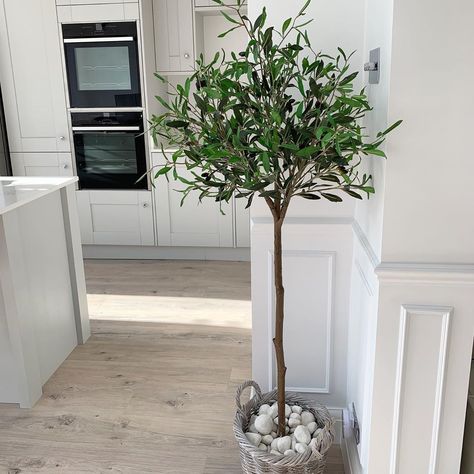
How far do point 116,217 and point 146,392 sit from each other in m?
2.06

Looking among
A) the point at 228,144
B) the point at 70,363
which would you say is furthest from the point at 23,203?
the point at 228,144

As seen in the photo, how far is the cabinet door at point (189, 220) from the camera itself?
4195 millimetres

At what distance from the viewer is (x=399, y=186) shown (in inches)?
55.4

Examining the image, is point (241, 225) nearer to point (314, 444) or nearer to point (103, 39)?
point (103, 39)

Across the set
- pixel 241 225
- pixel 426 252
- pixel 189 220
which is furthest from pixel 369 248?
pixel 189 220

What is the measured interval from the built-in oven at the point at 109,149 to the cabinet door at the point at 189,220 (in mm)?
204

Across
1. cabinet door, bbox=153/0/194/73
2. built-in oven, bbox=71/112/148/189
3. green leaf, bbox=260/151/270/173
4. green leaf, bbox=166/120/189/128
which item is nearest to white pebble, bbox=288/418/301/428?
green leaf, bbox=260/151/270/173

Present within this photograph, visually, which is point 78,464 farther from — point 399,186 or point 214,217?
point 214,217

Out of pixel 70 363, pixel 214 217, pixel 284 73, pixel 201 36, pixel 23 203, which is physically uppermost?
pixel 201 36

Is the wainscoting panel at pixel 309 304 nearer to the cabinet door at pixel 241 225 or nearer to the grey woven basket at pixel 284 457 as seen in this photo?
the grey woven basket at pixel 284 457

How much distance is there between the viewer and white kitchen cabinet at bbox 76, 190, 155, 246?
4.24 m

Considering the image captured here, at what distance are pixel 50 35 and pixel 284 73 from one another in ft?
10.2

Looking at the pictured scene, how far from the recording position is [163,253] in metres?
4.41

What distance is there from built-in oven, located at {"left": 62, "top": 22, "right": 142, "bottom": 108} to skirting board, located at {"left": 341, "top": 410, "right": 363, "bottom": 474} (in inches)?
112
